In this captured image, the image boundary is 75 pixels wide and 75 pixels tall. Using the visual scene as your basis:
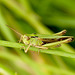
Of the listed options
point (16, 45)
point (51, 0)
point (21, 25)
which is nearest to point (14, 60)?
point (21, 25)

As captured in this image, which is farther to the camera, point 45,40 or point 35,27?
point 35,27


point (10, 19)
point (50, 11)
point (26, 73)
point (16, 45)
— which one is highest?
point (50, 11)

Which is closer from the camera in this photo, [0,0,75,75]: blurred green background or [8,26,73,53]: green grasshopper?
[8,26,73,53]: green grasshopper

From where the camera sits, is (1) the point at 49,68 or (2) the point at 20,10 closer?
(1) the point at 49,68

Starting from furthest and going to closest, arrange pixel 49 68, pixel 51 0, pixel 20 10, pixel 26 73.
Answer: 1. pixel 51 0
2. pixel 20 10
3. pixel 26 73
4. pixel 49 68

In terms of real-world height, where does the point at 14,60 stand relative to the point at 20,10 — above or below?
below

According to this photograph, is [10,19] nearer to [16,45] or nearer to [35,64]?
[35,64]

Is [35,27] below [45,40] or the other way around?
the other way around

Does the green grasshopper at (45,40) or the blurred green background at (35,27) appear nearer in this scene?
the green grasshopper at (45,40)
